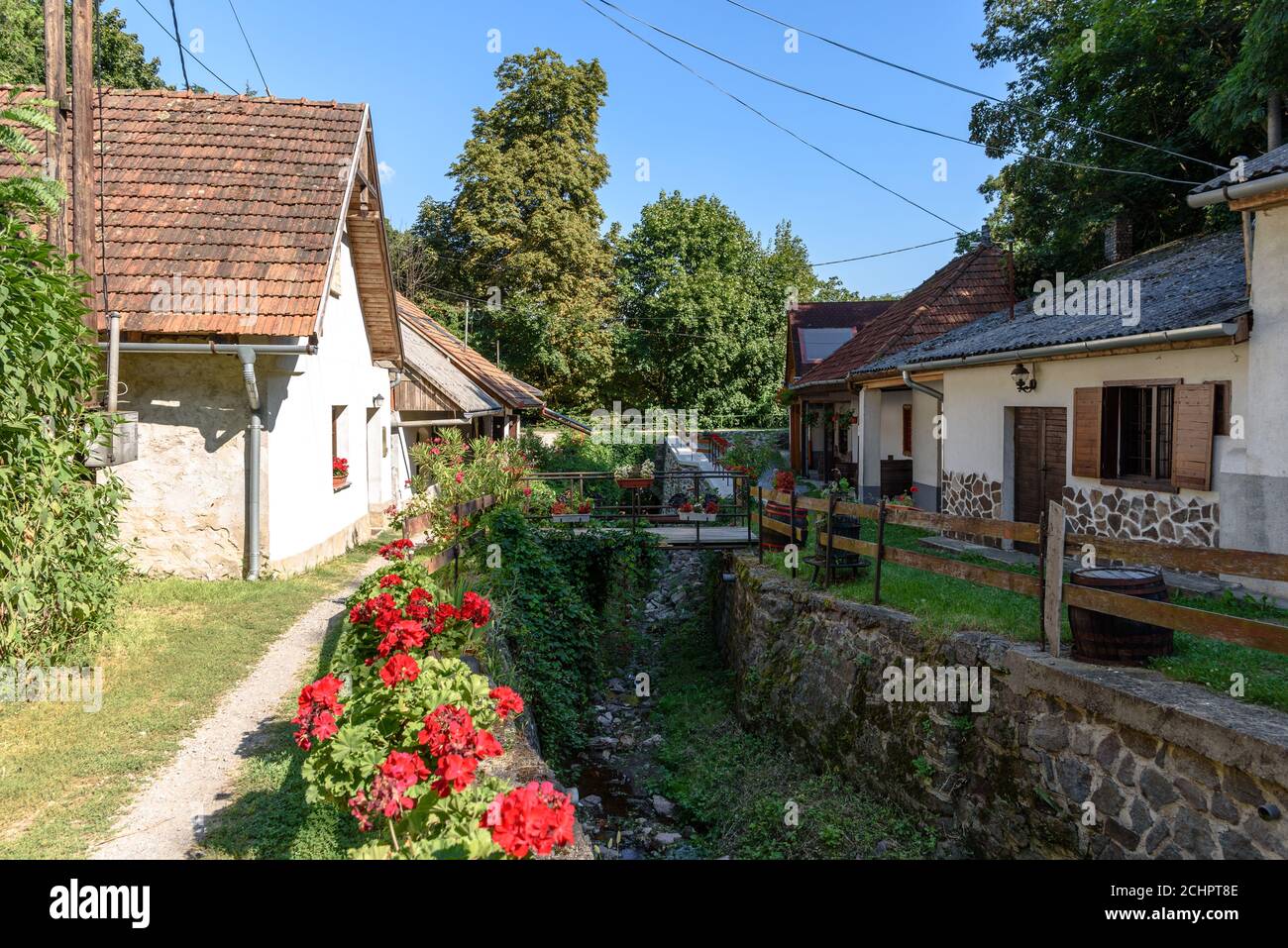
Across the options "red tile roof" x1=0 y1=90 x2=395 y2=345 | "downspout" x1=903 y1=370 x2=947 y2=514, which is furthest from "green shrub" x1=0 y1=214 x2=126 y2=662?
"downspout" x1=903 y1=370 x2=947 y2=514

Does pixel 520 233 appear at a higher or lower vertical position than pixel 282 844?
higher

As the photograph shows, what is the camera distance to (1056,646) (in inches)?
228

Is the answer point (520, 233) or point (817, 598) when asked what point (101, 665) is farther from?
point (520, 233)

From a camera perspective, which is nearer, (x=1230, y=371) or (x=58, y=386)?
(x=58, y=386)

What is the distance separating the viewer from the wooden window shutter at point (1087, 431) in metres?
9.82

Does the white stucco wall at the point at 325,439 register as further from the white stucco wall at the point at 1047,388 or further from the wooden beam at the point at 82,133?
the white stucco wall at the point at 1047,388

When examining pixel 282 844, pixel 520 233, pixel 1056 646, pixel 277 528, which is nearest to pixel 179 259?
pixel 277 528

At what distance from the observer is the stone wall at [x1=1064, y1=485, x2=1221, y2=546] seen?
8297mm

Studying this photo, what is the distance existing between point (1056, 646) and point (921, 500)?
424 inches

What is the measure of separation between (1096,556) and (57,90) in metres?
9.70

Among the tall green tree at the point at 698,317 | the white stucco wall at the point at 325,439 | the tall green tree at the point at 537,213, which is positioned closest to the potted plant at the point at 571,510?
the white stucco wall at the point at 325,439

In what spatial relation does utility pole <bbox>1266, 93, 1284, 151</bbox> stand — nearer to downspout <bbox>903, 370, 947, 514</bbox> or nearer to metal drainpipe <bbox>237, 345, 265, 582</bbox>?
downspout <bbox>903, 370, 947, 514</bbox>

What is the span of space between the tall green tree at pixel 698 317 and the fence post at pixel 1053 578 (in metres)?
33.7
